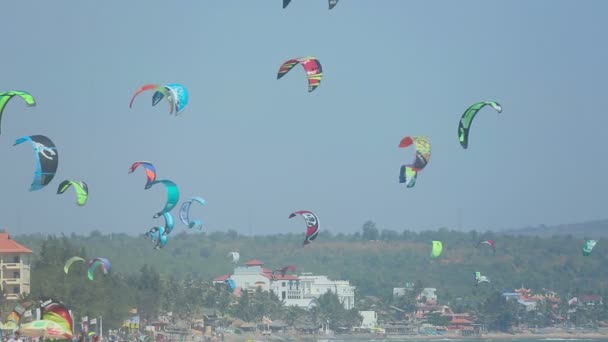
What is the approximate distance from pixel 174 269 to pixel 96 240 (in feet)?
31.7

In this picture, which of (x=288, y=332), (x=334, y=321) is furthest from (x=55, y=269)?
(x=334, y=321)

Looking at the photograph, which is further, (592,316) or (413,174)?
(592,316)

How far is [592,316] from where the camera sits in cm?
15212

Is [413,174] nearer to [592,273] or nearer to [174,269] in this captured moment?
[174,269]

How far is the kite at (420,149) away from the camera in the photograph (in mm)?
39794

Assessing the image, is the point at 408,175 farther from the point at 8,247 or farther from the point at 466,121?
the point at 8,247

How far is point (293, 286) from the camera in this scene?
14812 centimetres

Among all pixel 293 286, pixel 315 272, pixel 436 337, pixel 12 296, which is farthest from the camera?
pixel 315 272

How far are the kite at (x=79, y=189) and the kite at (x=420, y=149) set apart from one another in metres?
9.16

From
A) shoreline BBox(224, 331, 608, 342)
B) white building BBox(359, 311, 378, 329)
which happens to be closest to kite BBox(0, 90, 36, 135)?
shoreline BBox(224, 331, 608, 342)

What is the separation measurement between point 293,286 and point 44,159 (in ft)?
384

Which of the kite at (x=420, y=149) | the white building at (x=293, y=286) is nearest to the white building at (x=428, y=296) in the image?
the white building at (x=293, y=286)

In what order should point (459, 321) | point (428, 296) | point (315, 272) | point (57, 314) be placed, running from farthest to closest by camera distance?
point (315, 272) < point (428, 296) < point (459, 321) < point (57, 314)

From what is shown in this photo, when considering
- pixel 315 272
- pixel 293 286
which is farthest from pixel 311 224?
pixel 315 272
